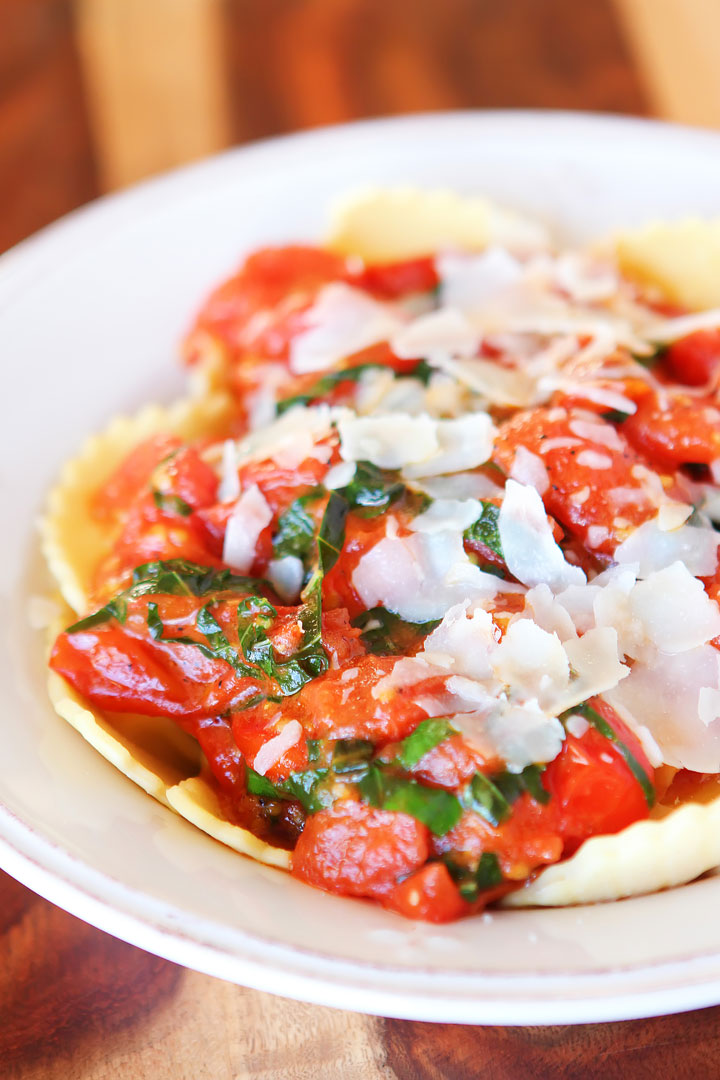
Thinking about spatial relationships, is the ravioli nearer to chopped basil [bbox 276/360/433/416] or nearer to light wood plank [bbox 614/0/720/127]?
chopped basil [bbox 276/360/433/416]

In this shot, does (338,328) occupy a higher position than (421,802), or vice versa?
(338,328)

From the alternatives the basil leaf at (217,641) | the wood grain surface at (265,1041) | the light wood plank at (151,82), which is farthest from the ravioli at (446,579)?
the light wood plank at (151,82)

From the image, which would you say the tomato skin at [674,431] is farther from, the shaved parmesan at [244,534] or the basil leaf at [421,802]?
the basil leaf at [421,802]

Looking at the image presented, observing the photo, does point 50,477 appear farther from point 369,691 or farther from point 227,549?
point 369,691

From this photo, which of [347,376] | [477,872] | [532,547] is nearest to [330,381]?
[347,376]

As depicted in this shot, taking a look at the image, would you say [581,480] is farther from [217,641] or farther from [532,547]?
[217,641]

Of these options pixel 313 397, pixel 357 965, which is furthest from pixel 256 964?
pixel 313 397
